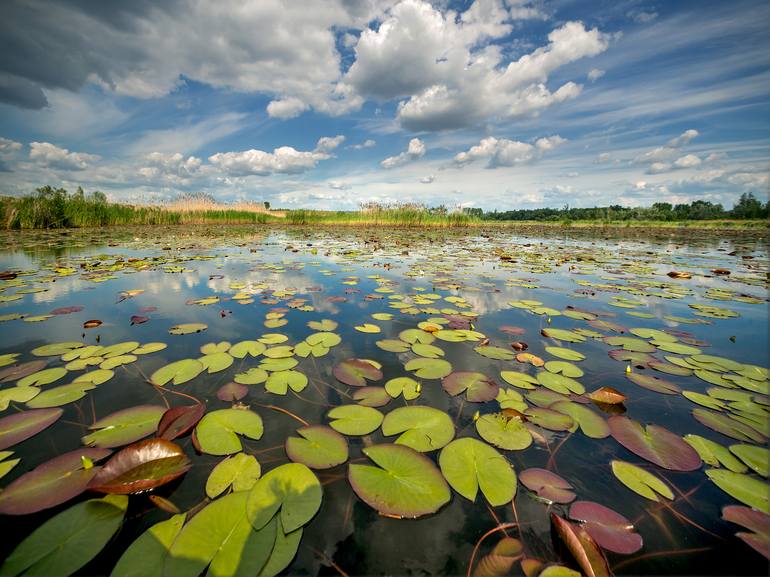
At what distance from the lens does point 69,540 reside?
41.9 inches

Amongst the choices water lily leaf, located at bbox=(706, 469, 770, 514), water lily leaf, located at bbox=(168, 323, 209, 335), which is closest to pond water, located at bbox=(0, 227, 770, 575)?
water lily leaf, located at bbox=(706, 469, 770, 514)

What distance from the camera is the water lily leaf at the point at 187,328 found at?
9.83 ft

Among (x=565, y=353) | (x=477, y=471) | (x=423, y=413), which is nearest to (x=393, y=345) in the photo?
(x=423, y=413)

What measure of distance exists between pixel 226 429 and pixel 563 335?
3202mm

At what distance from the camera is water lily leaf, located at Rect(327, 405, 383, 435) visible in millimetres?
1713

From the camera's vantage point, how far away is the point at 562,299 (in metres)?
4.52

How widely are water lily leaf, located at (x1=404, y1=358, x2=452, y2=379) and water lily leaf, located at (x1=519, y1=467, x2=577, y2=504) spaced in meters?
0.96

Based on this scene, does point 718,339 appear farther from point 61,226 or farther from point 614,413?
point 61,226

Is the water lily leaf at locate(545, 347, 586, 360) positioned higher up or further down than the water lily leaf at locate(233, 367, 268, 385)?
higher up

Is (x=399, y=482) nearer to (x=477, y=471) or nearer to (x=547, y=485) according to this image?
(x=477, y=471)

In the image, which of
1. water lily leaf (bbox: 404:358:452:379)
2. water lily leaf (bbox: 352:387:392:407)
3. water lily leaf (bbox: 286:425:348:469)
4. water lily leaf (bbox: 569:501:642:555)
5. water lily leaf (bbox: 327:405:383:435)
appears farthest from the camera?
water lily leaf (bbox: 404:358:452:379)

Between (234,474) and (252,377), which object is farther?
(252,377)

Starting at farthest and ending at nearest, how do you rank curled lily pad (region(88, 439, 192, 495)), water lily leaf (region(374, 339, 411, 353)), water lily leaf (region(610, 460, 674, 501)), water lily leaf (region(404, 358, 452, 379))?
water lily leaf (region(374, 339, 411, 353)) → water lily leaf (region(404, 358, 452, 379)) → water lily leaf (region(610, 460, 674, 501)) → curled lily pad (region(88, 439, 192, 495))

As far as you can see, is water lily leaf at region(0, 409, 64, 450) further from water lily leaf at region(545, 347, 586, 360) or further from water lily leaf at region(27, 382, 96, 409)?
water lily leaf at region(545, 347, 586, 360)
